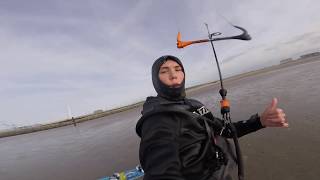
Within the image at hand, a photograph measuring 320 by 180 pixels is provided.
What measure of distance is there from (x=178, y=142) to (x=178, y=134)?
66mm

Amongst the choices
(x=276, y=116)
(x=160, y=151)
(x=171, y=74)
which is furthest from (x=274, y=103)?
(x=160, y=151)

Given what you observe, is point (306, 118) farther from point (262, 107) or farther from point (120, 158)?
point (120, 158)

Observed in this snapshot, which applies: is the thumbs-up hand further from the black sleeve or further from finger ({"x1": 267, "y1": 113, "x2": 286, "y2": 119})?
the black sleeve

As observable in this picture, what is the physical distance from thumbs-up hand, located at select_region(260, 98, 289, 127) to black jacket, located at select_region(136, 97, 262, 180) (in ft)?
1.74

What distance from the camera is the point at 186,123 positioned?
7.91ft

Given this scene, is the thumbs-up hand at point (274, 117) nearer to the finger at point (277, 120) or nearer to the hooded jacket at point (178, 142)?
the finger at point (277, 120)

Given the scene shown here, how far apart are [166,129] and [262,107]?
44.4 feet

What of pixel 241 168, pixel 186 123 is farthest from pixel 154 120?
pixel 241 168

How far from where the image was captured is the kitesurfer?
2145 mm

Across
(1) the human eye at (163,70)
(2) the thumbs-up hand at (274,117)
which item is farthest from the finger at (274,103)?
(1) the human eye at (163,70)

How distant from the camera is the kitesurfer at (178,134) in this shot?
2.14m

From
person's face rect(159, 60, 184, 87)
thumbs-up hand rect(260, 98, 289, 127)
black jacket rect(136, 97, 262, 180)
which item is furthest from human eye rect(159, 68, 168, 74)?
thumbs-up hand rect(260, 98, 289, 127)

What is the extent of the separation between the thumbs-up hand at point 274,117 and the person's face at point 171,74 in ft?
3.33

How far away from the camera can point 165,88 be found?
2.71 m
